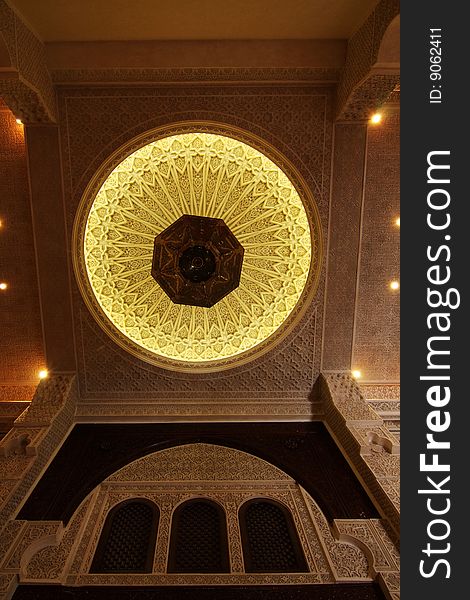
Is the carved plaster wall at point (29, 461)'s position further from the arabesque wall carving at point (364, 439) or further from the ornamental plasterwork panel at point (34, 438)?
the arabesque wall carving at point (364, 439)

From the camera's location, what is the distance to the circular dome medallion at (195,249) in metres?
3.84

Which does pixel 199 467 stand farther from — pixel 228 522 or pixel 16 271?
pixel 16 271

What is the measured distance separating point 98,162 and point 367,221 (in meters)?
2.60

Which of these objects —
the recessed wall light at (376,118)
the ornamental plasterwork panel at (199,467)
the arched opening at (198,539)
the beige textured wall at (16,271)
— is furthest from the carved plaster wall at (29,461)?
the recessed wall light at (376,118)

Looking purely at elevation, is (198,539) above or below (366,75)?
below

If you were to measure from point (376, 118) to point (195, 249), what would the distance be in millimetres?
2074

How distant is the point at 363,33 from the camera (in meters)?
3.05

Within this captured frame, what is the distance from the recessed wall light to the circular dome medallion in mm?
918

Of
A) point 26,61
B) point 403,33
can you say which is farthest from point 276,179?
point 26,61

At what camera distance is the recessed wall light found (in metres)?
3.57

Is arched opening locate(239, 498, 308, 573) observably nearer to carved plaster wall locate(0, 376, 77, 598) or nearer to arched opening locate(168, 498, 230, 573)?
arched opening locate(168, 498, 230, 573)

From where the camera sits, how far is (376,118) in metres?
3.60

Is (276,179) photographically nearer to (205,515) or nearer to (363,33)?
(363,33)

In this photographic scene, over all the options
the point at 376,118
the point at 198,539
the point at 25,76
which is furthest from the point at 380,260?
the point at 25,76
